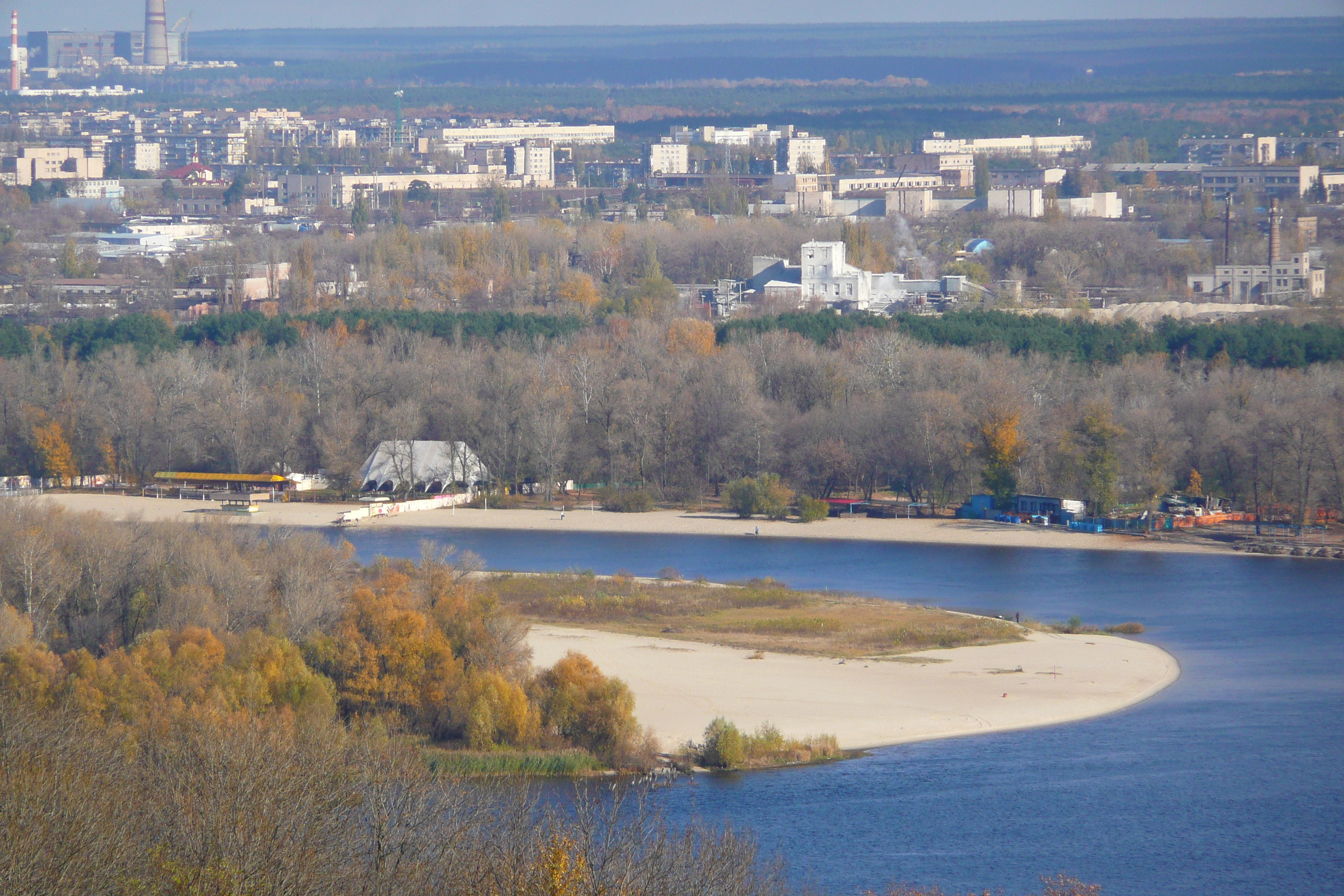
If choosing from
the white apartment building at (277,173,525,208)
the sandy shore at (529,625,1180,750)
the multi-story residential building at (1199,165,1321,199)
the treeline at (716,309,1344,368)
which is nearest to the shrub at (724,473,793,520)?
the treeline at (716,309,1344,368)

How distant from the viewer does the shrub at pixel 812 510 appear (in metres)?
21.4

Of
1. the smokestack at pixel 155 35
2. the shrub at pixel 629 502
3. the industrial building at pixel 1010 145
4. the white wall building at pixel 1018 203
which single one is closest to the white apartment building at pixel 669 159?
the industrial building at pixel 1010 145

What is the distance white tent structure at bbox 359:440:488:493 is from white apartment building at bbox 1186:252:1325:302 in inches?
740

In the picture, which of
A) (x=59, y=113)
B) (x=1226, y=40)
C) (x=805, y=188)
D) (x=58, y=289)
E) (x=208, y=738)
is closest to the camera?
(x=208, y=738)

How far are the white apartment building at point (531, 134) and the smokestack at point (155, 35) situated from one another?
2129 inches

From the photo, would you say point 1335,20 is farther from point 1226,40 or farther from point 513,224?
point 513,224

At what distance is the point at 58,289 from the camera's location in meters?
38.6

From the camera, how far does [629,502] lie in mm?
22219

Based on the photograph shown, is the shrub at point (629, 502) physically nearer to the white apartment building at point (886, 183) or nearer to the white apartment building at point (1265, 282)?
the white apartment building at point (1265, 282)

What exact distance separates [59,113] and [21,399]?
73019 mm

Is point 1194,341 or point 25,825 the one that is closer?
point 25,825

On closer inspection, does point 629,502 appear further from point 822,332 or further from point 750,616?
point 822,332

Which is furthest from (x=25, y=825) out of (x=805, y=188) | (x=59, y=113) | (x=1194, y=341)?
(x=59, y=113)

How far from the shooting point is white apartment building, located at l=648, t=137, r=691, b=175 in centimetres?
6881
